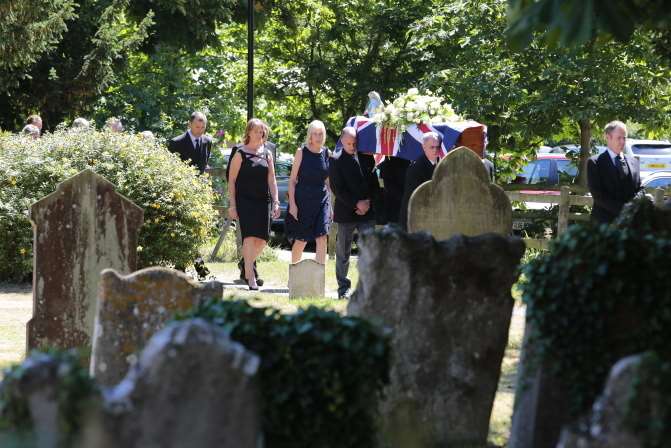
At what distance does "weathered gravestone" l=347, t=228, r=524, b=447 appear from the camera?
6.31m

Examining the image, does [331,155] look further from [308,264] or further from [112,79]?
[112,79]

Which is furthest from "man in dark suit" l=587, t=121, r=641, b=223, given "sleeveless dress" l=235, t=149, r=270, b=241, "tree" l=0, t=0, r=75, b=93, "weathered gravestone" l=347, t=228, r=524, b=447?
"tree" l=0, t=0, r=75, b=93

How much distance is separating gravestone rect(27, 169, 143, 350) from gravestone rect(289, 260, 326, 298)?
4.36 metres

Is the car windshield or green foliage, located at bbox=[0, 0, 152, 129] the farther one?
the car windshield

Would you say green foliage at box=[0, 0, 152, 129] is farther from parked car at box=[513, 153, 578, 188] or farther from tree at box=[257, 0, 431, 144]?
parked car at box=[513, 153, 578, 188]

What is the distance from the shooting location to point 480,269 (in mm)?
6523

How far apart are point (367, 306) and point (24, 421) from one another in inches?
98.5

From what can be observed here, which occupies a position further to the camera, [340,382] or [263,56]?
[263,56]

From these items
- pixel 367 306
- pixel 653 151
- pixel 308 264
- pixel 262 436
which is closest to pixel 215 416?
pixel 262 436

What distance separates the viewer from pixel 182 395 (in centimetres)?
421

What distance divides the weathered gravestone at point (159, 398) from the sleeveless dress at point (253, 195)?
10.0 metres

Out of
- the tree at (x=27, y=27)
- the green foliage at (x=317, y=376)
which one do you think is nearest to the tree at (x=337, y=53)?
the tree at (x=27, y=27)

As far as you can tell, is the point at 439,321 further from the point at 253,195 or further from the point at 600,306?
the point at 253,195

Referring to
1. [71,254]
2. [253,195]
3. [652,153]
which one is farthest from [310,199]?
[652,153]
